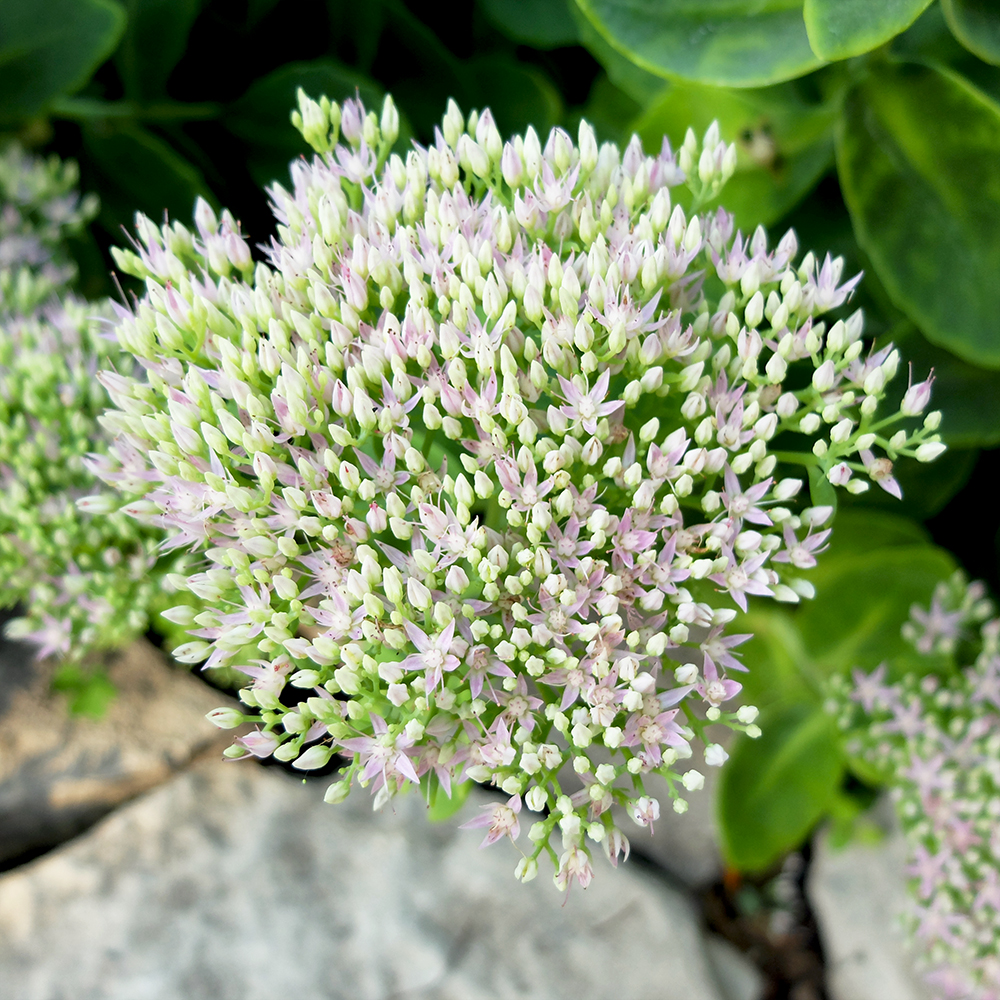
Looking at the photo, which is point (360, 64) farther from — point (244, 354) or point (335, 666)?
point (335, 666)

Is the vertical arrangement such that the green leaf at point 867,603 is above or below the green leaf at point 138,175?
below

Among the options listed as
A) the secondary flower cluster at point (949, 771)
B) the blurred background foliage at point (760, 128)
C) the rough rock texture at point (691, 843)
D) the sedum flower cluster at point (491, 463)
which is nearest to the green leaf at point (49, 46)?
the blurred background foliage at point (760, 128)

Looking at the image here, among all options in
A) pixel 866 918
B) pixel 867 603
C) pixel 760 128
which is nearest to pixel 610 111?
pixel 760 128

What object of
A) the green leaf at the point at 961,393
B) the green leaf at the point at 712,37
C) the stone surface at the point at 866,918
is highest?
the green leaf at the point at 712,37

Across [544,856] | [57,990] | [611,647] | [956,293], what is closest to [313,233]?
[611,647]

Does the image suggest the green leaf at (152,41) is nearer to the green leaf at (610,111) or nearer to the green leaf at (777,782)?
the green leaf at (610,111)

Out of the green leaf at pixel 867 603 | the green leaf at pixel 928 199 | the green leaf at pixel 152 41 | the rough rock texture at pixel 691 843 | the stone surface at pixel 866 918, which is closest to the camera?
the green leaf at pixel 928 199

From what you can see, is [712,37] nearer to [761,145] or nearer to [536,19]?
[761,145]

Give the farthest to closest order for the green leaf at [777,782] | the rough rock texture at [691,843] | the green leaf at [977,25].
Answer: the rough rock texture at [691,843] → the green leaf at [777,782] → the green leaf at [977,25]
